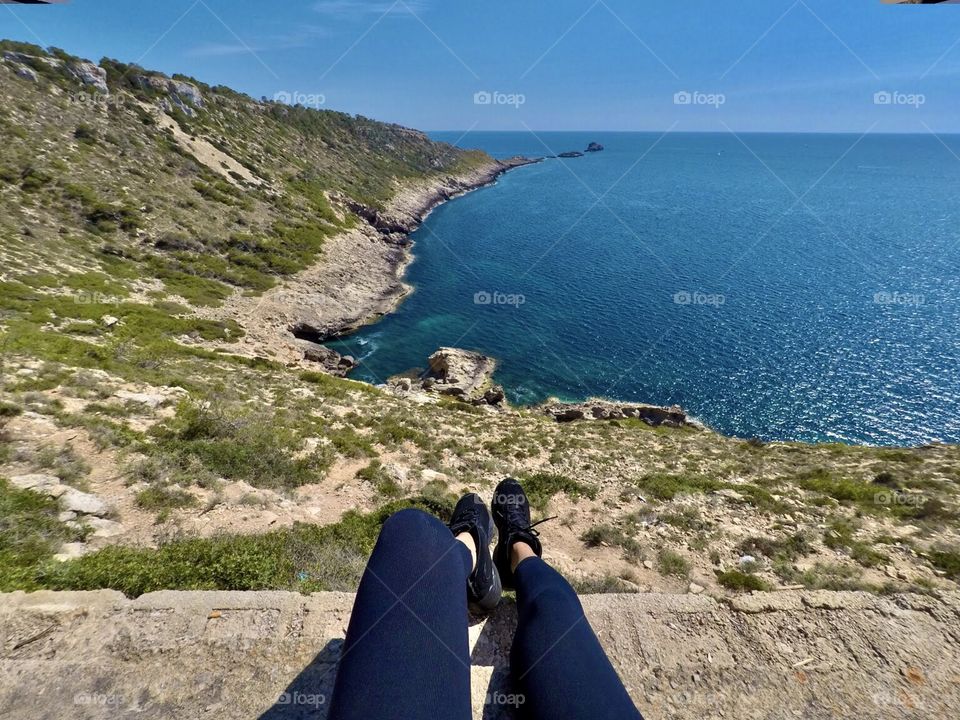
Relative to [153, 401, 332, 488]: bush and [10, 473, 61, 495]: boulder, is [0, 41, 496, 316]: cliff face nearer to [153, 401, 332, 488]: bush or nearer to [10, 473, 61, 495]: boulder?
[153, 401, 332, 488]: bush

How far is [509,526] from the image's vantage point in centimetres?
734

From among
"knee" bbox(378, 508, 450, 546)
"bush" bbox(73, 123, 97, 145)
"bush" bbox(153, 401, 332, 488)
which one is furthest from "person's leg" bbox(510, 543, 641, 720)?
"bush" bbox(73, 123, 97, 145)

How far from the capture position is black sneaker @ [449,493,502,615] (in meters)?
5.28

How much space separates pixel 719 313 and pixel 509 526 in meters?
56.7

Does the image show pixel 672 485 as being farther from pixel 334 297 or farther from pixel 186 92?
pixel 186 92

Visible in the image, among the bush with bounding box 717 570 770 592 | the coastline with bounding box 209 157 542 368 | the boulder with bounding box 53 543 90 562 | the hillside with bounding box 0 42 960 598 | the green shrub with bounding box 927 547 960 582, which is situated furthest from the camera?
the coastline with bounding box 209 157 542 368

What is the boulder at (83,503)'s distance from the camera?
8.34 m

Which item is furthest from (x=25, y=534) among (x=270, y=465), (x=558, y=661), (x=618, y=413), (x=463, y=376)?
(x=618, y=413)

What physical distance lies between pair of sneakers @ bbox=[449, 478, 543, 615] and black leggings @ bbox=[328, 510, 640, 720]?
0.74 meters

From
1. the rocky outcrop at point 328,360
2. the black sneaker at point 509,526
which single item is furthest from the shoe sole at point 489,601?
the rocky outcrop at point 328,360

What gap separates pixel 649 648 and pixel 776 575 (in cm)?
608

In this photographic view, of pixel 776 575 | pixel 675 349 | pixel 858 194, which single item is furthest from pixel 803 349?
pixel 858 194

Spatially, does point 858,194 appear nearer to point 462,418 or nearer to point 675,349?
point 675,349

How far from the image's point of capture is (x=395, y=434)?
693 inches
